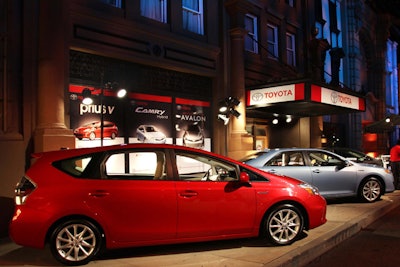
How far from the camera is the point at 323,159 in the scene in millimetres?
9953

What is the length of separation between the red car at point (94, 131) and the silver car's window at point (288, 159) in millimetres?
4323

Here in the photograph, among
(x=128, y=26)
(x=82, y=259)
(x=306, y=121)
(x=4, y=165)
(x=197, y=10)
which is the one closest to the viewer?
(x=82, y=259)

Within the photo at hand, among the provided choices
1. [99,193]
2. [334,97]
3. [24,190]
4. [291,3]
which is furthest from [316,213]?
[291,3]

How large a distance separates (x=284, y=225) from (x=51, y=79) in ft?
19.4

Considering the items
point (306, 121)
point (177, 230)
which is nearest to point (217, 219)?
point (177, 230)

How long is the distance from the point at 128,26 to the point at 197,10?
375 cm

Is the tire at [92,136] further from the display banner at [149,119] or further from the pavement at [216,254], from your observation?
the pavement at [216,254]

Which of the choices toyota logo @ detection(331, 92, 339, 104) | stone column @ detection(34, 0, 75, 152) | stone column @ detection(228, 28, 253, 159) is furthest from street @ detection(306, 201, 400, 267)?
toyota logo @ detection(331, 92, 339, 104)

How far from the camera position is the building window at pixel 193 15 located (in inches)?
520

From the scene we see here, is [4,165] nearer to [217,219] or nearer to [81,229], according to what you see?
[81,229]

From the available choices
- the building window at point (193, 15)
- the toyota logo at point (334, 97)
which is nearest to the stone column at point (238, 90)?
the building window at point (193, 15)

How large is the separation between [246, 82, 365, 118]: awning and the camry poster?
210cm

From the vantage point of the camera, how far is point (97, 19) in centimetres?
1002

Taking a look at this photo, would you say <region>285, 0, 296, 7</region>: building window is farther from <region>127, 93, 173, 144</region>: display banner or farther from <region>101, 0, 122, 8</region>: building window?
<region>101, 0, 122, 8</region>: building window
